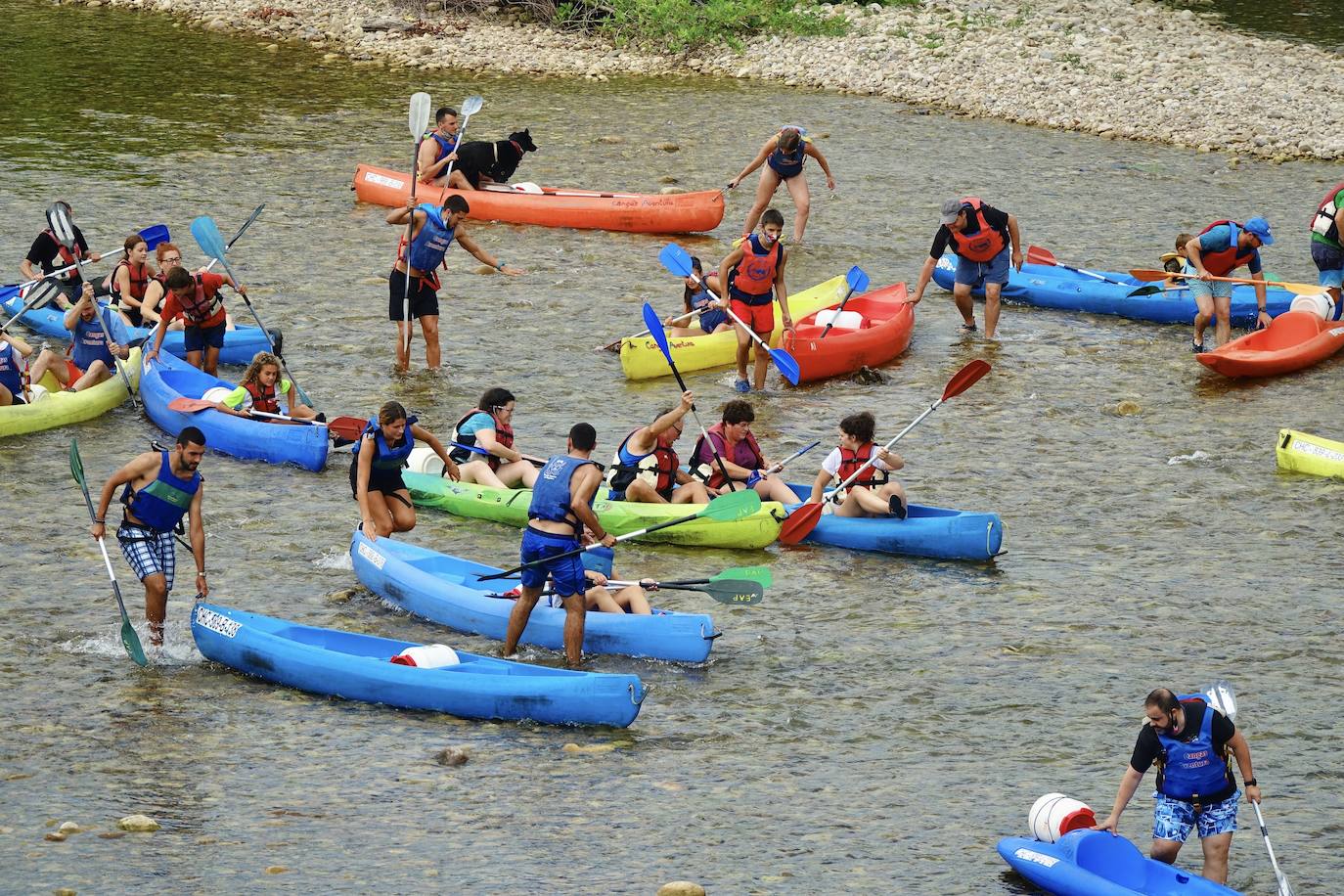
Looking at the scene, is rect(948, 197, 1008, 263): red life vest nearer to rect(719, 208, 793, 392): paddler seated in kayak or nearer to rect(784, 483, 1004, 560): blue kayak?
rect(719, 208, 793, 392): paddler seated in kayak

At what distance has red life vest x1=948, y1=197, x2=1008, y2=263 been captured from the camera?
1512cm

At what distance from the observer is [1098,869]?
7.46 metres

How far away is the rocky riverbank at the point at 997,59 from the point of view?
2322cm

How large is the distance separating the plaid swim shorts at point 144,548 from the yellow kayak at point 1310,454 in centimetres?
807

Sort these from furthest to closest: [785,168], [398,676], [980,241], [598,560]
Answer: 1. [785,168]
2. [980,241]
3. [598,560]
4. [398,676]

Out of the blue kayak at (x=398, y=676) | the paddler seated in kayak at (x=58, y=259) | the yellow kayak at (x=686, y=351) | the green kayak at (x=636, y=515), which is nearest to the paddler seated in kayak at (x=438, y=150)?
the paddler seated in kayak at (x=58, y=259)

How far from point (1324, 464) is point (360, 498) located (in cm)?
703

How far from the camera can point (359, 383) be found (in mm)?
14406

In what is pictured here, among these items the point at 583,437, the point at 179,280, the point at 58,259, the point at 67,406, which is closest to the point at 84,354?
the point at 67,406

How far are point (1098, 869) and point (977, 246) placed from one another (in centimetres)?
861

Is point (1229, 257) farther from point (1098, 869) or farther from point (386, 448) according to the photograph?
point (1098, 869)

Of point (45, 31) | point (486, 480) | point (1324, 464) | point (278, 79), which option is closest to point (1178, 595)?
point (1324, 464)

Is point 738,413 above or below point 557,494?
above

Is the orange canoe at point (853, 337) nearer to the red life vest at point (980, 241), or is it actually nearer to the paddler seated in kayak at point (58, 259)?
the red life vest at point (980, 241)
